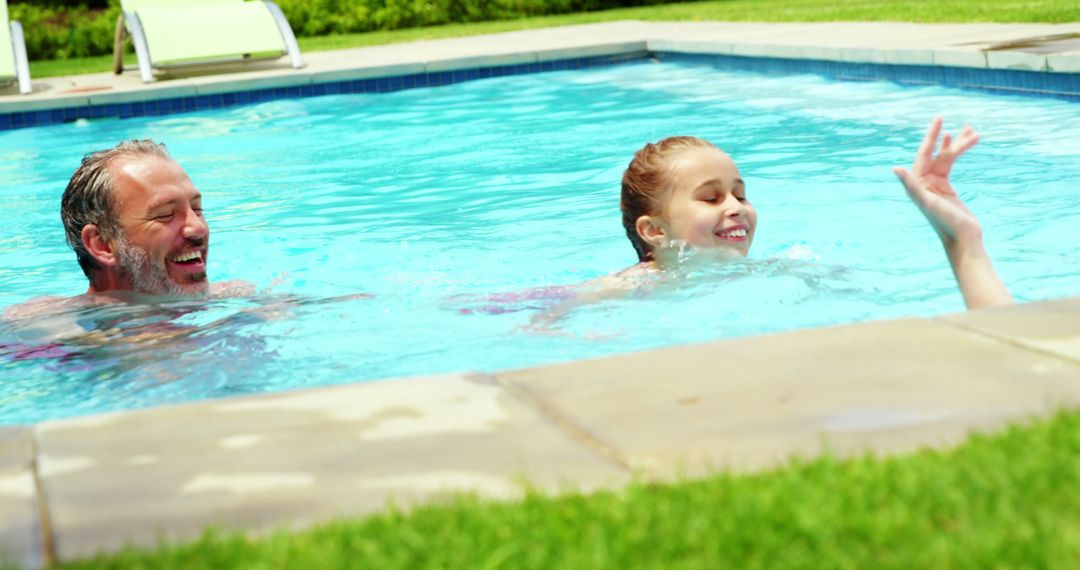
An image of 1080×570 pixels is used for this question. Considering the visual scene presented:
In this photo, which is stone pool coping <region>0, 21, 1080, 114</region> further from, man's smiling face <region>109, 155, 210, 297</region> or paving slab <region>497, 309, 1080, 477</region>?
paving slab <region>497, 309, 1080, 477</region>

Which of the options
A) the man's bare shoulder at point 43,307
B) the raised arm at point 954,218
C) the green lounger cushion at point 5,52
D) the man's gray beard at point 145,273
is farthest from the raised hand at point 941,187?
the green lounger cushion at point 5,52

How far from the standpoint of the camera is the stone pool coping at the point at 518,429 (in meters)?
2.25

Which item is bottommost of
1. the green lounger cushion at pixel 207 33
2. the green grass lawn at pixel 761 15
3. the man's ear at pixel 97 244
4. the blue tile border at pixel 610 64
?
the man's ear at pixel 97 244

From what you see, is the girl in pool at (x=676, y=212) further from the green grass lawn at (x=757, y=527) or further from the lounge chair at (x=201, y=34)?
the lounge chair at (x=201, y=34)

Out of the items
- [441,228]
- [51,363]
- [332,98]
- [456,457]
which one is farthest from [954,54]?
[456,457]

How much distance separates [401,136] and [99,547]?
933cm

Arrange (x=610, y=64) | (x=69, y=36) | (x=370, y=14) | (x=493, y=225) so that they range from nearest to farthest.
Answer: (x=493, y=225) → (x=610, y=64) → (x=69, y=36) → (x=370, y=14)

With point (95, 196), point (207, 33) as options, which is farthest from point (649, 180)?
point (207, 33)

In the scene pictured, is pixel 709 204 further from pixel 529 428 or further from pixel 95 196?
pixel 529 428

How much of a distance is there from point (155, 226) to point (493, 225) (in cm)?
309

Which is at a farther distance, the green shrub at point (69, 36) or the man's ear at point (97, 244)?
the green shrub at point (69, 36)

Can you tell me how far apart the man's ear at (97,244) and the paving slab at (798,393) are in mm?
2545

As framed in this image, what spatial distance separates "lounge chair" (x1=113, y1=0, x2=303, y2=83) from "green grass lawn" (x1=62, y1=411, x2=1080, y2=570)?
469 inches

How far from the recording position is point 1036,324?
2998 millimetres
